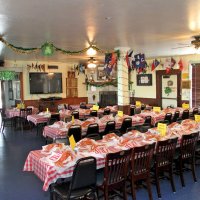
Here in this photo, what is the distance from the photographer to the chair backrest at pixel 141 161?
3.63 meters

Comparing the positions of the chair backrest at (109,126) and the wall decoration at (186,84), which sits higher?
the wall decoration at (186,84)

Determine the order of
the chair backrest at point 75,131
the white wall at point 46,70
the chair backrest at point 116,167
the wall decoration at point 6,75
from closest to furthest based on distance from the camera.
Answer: the chair backrest at point 116,167 < the chair backrest at point 75,131 < the wall decoration at point 6,75 < the white wall at point 46,70

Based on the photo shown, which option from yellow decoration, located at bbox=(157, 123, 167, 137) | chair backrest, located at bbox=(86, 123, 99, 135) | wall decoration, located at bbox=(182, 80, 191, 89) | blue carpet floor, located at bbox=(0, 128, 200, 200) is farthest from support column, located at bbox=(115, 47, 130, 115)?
wall decoration, located at bbox=(182, 80, 191, 89)

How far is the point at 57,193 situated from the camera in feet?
10.4

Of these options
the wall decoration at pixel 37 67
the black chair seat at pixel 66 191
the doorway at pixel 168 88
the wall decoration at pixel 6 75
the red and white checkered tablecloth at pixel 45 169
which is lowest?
the black chair seat at pixel 66 191

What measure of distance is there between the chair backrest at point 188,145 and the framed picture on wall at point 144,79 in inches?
338

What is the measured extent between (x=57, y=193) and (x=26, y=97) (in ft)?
32.7

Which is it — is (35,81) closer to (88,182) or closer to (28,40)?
(28,40)

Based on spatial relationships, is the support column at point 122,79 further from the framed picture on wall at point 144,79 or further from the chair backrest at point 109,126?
the framed picture on wall at point 144,79

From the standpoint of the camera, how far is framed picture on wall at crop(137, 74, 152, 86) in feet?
42.4

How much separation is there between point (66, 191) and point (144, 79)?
35.0 feet

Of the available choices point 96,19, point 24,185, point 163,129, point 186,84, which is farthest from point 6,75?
point 163,129

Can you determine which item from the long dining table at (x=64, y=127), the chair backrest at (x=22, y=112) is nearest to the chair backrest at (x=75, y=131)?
the long dining table at (x=64, y=127)

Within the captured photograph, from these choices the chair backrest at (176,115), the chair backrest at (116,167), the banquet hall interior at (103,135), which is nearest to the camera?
the chair backrest at (116,167)
